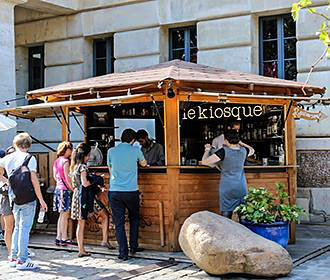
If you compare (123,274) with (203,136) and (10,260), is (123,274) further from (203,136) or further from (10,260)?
(203,136)

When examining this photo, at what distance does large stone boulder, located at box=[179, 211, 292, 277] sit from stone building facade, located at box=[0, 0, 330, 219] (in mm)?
5279

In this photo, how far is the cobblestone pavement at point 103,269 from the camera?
758 centimetres

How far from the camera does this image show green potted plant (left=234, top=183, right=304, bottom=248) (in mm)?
8391

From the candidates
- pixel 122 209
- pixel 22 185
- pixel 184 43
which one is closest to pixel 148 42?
pixel 184 43

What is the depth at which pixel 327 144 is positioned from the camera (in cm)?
1232

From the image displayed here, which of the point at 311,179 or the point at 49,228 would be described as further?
the point at 311,179

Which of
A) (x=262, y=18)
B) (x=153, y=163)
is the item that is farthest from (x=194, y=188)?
(x=262, y=18)

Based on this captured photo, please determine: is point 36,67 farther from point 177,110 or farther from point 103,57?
point 177,110

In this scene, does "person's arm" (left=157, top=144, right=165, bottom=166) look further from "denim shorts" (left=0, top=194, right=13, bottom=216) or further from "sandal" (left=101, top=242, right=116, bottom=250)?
"denim shorts" (left=0, top=194, right=13, bottom=216)

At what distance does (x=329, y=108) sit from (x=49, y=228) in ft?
20.8

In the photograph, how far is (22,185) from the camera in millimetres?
7953

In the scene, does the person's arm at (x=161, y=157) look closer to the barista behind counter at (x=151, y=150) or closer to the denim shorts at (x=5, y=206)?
the barista behind counter at (x=151, y=150)

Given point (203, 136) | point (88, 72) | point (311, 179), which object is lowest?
point (311, 179)

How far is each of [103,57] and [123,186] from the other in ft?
25.5
